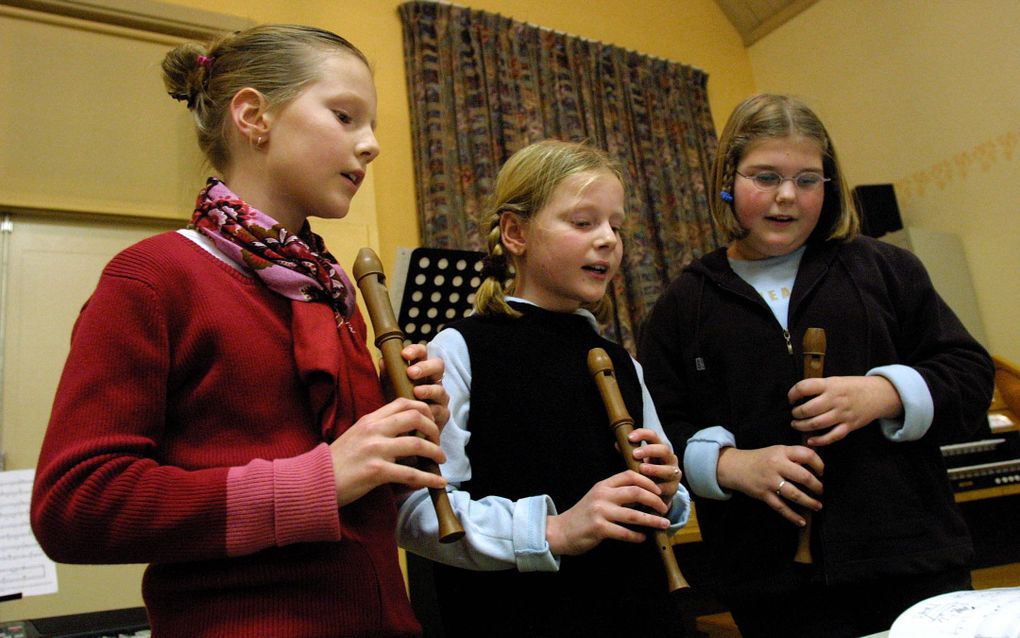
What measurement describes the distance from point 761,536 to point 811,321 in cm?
36

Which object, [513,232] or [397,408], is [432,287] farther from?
[397,408]

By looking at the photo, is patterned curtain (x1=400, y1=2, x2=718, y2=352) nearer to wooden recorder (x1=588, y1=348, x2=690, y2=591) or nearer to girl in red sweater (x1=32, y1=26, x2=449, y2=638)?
wooden recorder (x1=588, y1=348, x2=690, y2=591)

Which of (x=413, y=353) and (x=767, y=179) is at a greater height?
(x=767, y=179)

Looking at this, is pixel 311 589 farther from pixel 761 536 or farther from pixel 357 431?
pixel 761 536

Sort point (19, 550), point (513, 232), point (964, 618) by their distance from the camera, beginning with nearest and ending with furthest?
1. point (964, 618)
2. point (513, 232)
3. point (19, 550)

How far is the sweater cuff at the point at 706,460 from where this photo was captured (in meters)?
1.19

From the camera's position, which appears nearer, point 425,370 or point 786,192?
point 425,370

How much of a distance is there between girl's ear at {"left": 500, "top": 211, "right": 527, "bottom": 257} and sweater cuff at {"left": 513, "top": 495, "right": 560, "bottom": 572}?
0.47 metres

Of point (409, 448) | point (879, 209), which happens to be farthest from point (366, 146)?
point (879, 209)

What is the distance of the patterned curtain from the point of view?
348 cm

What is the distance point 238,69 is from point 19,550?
1113mm


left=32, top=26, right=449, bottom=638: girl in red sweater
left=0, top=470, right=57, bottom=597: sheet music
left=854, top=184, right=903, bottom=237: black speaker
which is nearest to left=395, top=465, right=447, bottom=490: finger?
left=32, top=26, right=449, bottom=638: girl in red sweater

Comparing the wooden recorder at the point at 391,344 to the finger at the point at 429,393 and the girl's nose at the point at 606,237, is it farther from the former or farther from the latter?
the girl's nose at the point at 606,237

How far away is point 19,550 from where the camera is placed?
1486mm
